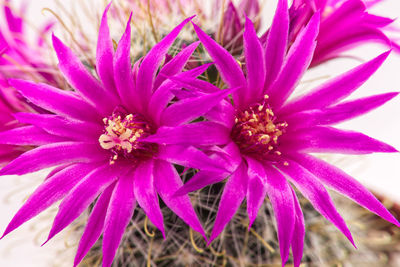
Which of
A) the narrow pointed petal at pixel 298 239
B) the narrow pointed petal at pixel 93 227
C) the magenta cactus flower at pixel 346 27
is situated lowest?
the narrow pointed petal at pixel 298 239

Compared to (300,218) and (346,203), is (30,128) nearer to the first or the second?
(300,218)

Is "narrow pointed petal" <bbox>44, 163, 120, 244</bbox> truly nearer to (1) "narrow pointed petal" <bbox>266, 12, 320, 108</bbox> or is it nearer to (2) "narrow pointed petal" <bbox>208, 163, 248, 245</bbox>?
(2) "narrow pointed petal" <bbox>208, 163, 248, 245</bbox>

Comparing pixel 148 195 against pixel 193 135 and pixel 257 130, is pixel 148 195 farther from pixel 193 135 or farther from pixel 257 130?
pixel 257 130

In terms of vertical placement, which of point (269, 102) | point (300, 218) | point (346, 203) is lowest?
point (346, 203)

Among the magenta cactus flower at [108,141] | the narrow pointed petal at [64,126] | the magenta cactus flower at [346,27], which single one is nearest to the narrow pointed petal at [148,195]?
the magenta cactus flower at [108,141]

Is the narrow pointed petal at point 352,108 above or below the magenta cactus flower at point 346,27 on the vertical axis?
below

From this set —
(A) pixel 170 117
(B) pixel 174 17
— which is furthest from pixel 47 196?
(B) pixel 174 17

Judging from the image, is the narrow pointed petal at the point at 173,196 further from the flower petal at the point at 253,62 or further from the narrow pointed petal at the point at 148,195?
the flower petal at the point at 253,62
